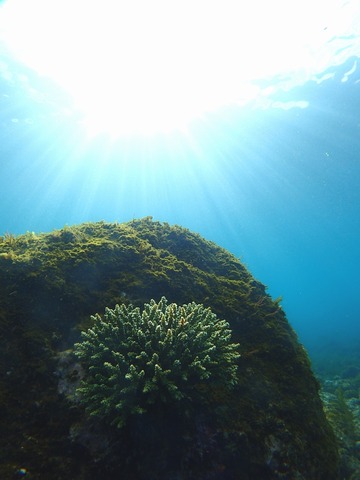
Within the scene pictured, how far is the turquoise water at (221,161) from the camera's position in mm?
32344

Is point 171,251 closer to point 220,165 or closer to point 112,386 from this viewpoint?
point 112,386

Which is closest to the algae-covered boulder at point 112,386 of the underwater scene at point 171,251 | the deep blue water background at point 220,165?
the underwater scene at point 171,251

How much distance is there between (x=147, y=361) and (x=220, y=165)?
54.0m

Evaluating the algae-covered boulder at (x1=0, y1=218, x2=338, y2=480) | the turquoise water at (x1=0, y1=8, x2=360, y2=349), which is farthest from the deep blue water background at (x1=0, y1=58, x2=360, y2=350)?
the algae-covered boulder at (x1=0, y1=218, x2=338, y2=480)

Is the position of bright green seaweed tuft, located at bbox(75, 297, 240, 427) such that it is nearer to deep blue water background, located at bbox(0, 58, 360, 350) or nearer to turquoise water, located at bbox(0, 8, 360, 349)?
turquoise water, located at bbox(0, 8, 360, 349)

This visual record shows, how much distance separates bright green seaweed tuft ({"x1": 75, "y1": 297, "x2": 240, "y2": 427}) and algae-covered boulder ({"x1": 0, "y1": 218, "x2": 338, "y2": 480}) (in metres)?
0.13

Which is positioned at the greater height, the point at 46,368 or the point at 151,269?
the point at 151,269

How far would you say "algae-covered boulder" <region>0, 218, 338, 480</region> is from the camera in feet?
11.5

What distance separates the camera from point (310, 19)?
2111 centimetres

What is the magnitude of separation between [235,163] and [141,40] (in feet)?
93.3

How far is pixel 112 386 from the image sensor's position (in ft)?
12.2

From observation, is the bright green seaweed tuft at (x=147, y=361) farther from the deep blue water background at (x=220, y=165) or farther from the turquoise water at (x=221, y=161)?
the deep blue water background at (x=220, y=165)

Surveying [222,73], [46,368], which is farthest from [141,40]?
[46,368]

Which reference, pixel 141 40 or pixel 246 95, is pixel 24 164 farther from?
pixel 246 95
